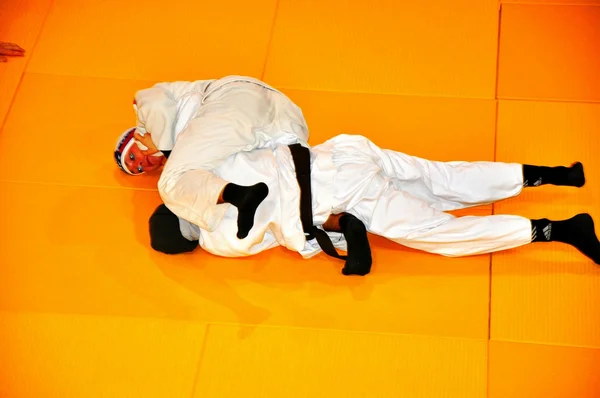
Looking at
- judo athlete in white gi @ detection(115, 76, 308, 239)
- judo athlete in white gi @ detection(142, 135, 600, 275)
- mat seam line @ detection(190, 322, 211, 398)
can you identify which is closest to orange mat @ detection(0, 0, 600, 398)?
mat seam line @ detection(190, 322, 211, 398)

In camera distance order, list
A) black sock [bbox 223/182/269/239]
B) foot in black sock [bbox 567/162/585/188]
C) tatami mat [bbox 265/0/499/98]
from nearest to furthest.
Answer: black sock [bbox 223/182/269/239], foot in black sock [bbox 567/162/585/188], tatami mat [bbox 265/0/499/98]

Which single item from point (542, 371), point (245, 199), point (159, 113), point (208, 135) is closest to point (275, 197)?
point (245, 199)

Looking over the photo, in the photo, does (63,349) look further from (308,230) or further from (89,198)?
(308,230)

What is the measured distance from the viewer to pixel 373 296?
254 centimetres

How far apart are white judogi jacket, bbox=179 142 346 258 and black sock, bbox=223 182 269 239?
187 millimetres

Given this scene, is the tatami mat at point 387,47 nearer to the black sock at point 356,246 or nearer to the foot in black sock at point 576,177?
the foot in black sock at point 576,177

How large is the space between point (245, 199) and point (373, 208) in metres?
0.59

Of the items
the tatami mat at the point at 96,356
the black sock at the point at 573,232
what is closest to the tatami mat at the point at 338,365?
the tatami mat at the point at 96,356

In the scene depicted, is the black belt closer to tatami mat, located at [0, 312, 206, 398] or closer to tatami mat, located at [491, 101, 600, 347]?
tatami mat, located at [0, 312, 206, 398]

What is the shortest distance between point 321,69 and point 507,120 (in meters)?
1.02

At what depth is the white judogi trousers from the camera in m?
2.39

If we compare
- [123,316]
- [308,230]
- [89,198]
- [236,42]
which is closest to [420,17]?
[236,42]

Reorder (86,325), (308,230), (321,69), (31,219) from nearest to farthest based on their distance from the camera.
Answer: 1. (308,230)
2. (86,325)
3. (31,219)
4. (321,69)

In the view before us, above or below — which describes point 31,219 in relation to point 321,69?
below
